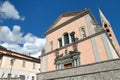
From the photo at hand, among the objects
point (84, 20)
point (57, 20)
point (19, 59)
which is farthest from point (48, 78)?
point (19, 59)

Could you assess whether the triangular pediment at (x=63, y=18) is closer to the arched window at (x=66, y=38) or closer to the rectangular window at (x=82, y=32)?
the arched window at (x=66, y=38)

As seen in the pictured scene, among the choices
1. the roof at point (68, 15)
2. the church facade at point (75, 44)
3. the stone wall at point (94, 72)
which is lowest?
the stone wall at point (94, 72)

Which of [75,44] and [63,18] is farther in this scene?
[63,18]

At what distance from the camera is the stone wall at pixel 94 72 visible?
8250 millimetres

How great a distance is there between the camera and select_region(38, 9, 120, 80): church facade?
13367 mm

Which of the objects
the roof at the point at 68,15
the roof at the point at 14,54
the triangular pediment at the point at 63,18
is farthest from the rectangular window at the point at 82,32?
the roof at the point at 14,54

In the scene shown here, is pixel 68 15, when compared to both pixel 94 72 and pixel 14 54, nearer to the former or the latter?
pixel 94 72

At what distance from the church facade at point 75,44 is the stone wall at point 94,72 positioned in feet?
0.95

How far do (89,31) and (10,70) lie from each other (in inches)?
656

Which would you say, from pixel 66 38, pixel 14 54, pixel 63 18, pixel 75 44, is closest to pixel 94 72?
pixel 75 44

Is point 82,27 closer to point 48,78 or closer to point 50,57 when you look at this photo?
point 50,57

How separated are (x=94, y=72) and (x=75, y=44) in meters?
7.28

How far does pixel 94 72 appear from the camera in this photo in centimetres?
898

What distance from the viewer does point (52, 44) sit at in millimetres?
19797
